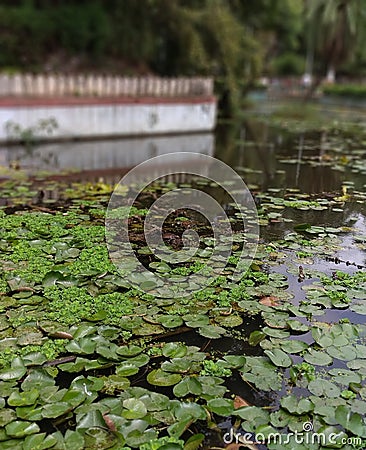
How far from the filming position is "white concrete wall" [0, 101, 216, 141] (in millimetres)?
8602

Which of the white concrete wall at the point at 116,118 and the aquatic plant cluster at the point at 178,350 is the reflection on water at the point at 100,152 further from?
the aquatic plant cluster at the point at 178,350

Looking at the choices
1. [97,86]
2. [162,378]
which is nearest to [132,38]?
[97,86]

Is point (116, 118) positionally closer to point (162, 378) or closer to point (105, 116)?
point (105, 116)

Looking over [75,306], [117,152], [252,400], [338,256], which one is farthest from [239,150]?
[252,400]

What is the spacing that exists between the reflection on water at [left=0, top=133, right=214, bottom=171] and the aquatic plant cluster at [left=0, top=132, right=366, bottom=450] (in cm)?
336

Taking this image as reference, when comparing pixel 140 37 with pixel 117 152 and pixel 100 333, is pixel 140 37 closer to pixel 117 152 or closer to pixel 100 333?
pixel 117 152

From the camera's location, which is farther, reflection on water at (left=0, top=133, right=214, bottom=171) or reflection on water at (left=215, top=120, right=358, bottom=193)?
reflection on water at (left=0, top=133, right=214, bottom=171)

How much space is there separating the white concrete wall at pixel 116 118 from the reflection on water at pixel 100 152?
315 mm

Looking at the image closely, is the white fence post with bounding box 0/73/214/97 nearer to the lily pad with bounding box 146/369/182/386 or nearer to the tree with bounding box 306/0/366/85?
the lily pad with bounding box 146/369/182/386

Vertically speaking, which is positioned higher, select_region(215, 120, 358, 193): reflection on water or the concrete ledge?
the concrete ledge

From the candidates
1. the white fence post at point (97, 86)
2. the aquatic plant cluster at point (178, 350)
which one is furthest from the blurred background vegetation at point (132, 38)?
the aquatic plant cluster at point (178, 350)

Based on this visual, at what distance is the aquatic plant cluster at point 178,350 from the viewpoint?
1923 millimetres

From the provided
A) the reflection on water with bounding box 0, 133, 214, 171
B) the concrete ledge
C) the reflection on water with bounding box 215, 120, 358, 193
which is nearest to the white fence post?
the concrete ledge

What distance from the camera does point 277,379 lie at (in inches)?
88.0
